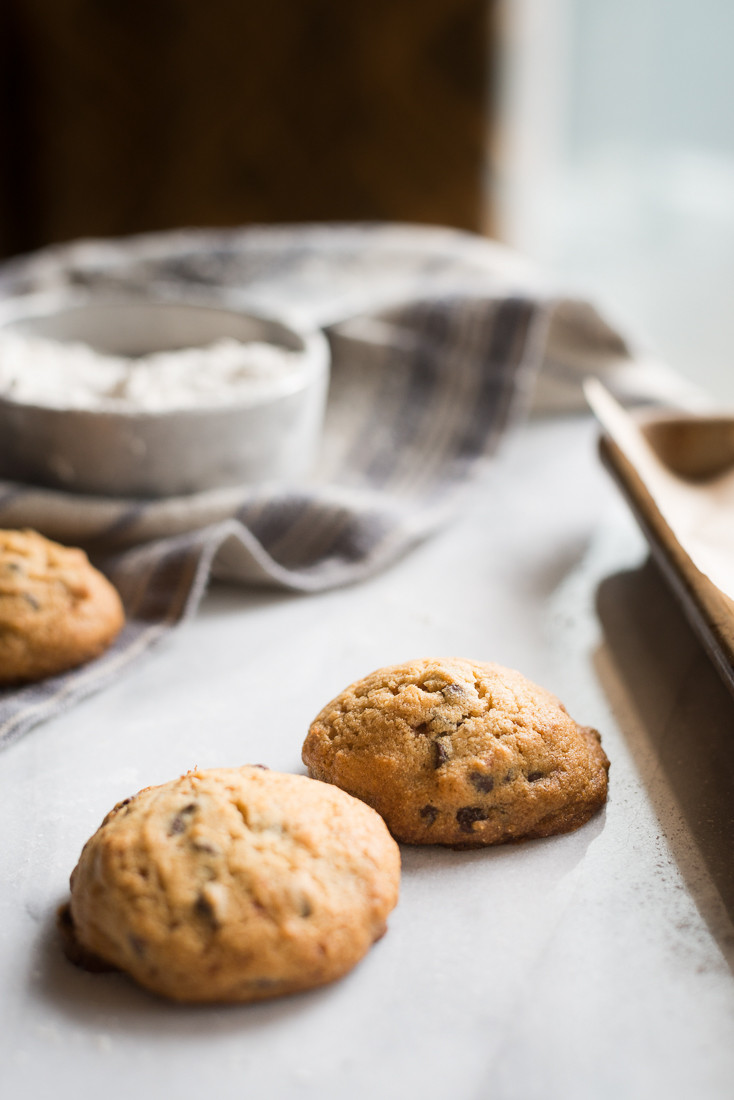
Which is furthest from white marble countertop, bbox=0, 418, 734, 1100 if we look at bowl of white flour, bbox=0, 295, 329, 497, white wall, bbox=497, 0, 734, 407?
white wall, bbox=497, 0, 734, 407

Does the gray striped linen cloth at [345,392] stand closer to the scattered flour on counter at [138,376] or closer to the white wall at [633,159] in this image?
the scattered flour on counter at [138,376]

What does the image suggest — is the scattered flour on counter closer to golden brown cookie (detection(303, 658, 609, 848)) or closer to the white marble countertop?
the white marble countertop

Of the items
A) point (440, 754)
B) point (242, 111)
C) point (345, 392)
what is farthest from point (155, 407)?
point (242, 111)

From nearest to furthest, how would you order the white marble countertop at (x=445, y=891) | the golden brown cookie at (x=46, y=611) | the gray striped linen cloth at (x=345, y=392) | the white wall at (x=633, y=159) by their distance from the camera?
1. the white marble countertop at (x=445, y=891)
2. the golden brown cookie at (x=46, y=611)
3. the gray striped linen cloth at (x=345, y=392)
4. the white wall at (x=633, y=159)

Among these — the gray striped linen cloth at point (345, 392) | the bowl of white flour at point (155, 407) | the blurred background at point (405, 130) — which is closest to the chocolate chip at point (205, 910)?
the gray striped linen cloth at point (345, 392)

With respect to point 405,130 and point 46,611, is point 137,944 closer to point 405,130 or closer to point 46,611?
point 46,611

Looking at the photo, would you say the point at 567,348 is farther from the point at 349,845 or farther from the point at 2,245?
the point at 2,245
